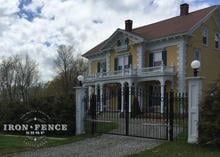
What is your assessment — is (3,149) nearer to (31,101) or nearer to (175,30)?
(31,101)

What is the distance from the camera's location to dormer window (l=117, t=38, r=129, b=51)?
28725 millimetres

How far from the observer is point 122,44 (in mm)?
29453

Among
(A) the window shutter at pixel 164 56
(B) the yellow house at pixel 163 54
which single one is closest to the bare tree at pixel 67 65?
(B) the yellow house at pixel 163 54

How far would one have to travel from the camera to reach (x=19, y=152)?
32.9 feet

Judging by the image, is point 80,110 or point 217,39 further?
point 217,39

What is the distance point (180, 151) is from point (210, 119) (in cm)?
143

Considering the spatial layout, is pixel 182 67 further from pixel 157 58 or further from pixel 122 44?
pixel 122 44

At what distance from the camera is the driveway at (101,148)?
9.35m

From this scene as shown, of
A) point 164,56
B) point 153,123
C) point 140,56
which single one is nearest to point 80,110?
point 153,123

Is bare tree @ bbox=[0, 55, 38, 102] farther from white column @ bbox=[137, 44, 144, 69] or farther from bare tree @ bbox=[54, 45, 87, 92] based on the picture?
white column @ bbox=[137, 44, 144, 69]

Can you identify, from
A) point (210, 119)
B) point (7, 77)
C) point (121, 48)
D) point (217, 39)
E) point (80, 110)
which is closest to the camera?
point (210, 119)

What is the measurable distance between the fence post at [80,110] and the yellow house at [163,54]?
8756mm

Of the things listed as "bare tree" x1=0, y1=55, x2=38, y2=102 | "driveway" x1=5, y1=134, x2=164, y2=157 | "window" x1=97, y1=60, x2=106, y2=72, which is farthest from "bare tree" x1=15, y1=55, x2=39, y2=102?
"driveway" x1=5, y1=134, x2=164, y2=157

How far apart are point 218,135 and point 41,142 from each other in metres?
6.98
